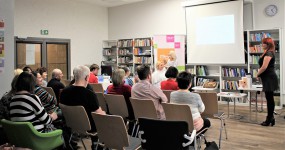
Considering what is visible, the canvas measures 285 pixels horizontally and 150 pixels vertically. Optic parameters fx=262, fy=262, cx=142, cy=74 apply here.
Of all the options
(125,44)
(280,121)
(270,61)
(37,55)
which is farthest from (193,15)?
(37,55)

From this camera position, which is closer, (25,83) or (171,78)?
(25,83)

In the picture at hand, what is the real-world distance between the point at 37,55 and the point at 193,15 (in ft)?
17.5

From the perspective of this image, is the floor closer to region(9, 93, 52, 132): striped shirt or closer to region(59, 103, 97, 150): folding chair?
region(59, 103, 97, 150): folding chair

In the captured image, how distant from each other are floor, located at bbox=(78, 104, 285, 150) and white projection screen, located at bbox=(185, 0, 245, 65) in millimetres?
2222

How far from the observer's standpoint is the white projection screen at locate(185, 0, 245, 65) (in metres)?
7.43

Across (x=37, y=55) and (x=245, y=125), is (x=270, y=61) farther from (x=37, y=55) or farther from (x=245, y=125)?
(x=37, y=55)

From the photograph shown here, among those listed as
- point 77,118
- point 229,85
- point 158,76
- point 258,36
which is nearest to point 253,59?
point 258,36

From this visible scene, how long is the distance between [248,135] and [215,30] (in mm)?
3984

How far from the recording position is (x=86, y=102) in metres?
3.18

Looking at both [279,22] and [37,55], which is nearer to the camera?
[279,22]

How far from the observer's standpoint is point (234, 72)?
25.2 ft

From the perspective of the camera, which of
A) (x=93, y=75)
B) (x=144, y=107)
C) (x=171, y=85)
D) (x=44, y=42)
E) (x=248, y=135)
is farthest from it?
(x=44, y=42)

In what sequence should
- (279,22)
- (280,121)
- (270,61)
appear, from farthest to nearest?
(279,22) < (280,121) < (270,61)

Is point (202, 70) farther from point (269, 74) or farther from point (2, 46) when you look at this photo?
point (2, 46)
